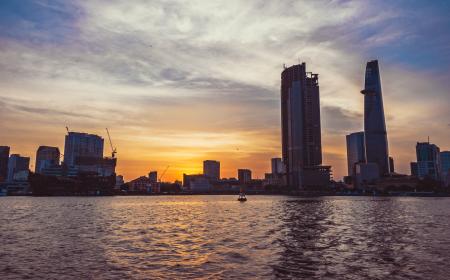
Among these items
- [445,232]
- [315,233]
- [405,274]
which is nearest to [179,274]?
[405,274]

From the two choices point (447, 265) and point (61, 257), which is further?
point (61, 257)

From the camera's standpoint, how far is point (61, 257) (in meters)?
46.2

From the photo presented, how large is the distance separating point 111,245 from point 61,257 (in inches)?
392

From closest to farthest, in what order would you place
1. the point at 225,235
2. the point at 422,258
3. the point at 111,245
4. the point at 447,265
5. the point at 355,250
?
the point at 447,265 → the point at 422,258 → the point at 355,250 → the point at 111,245 → the point at 225,235

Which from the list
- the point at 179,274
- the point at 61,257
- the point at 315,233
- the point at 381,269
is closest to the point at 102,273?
the point at 179,274

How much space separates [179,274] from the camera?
121 feet

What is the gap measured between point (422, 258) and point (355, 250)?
8.27 m

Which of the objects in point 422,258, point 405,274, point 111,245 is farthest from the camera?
point 111,245

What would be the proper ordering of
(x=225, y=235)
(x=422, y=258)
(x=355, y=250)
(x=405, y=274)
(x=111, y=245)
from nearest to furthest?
(x=405, y=274) → (x=422, y=258) → (x=355, y=250) → (x=111, y=245) → (x=225, y=235)

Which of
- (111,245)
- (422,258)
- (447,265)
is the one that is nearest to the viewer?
(447,265)

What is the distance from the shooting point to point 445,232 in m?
69.9

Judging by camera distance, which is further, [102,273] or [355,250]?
[355,250]

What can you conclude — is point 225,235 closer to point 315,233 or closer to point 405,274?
point 315,233

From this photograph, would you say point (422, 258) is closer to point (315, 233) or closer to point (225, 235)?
point (315, 233)
